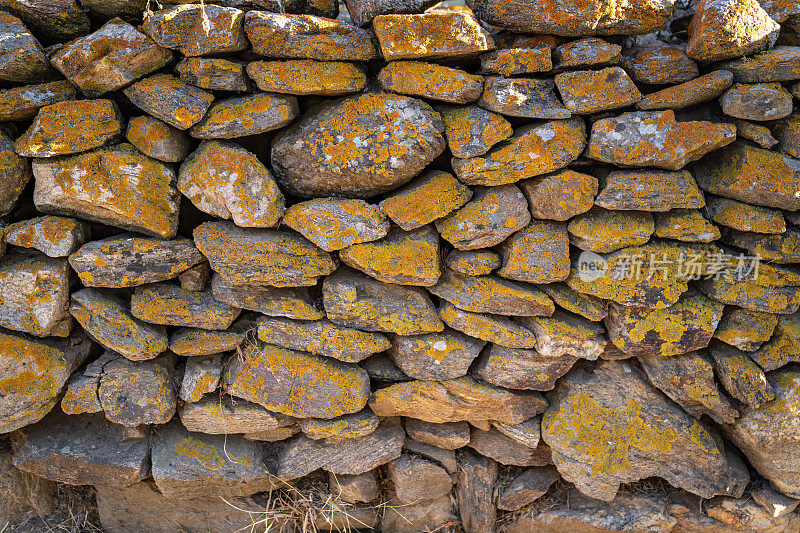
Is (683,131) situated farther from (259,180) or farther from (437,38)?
(259,180)

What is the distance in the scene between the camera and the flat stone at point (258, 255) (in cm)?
284

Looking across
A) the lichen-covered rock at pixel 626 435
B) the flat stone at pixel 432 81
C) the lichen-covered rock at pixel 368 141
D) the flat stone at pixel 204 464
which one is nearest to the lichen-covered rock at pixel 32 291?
the flat stone at pixel 204 464

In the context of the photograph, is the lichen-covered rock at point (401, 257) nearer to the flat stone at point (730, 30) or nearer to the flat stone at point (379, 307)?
the flat stone at point (379, 307)

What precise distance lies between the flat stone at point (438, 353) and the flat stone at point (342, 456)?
559 mm

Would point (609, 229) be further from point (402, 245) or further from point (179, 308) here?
point (179, 308)

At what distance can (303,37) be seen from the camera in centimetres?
260

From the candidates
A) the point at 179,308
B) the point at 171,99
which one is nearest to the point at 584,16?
the point at 171,99

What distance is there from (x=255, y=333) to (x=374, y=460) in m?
1.09

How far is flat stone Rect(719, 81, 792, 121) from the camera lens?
259cm

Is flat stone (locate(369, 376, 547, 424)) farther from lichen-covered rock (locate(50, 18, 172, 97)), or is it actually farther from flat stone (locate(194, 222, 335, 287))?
lichen-covered rock (locate(50, 18, 172, 97))

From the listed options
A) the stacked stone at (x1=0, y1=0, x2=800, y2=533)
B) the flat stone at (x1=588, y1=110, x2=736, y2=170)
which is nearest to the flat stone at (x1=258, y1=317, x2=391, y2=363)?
the stacked stone at (x1=0, y1=0, x2=800, y2=533)

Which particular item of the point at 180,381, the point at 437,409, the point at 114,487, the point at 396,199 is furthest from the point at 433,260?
the point at 114,487

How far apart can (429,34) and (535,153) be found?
0.79 meters

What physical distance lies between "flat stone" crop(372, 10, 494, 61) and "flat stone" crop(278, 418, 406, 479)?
7.42 feet
